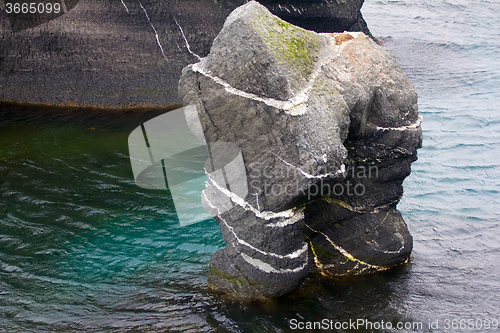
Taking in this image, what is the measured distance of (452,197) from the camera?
5648 millimetres

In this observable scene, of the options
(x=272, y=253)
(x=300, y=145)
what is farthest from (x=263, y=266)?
(x=300, y=145)

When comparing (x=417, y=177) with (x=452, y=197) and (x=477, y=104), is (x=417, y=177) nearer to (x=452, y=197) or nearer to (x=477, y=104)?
(x=452, y=197)

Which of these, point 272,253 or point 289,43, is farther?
point 272,253

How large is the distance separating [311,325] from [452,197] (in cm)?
336

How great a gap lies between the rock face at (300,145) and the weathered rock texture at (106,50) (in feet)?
16.6

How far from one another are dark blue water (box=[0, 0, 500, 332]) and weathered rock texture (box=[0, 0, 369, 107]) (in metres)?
0.42

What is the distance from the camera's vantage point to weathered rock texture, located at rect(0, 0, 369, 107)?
7.49 meters

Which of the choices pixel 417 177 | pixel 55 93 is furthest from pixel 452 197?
pixel 55 93

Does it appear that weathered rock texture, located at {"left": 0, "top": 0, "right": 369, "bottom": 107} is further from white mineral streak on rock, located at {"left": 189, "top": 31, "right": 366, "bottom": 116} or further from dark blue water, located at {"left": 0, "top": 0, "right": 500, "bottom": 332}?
white mineral streak on rock, located at {"left": 189, "top": 31, "right": 366, "bottom": 116}

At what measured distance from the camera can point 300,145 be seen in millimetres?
3035

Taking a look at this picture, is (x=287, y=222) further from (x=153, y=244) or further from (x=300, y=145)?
(x=153, y=244)

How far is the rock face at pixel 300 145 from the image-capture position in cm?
305

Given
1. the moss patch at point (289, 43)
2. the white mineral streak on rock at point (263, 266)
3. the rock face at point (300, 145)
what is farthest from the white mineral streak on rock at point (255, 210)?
the moss patch at point (289, 43)

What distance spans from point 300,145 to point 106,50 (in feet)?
19.5
